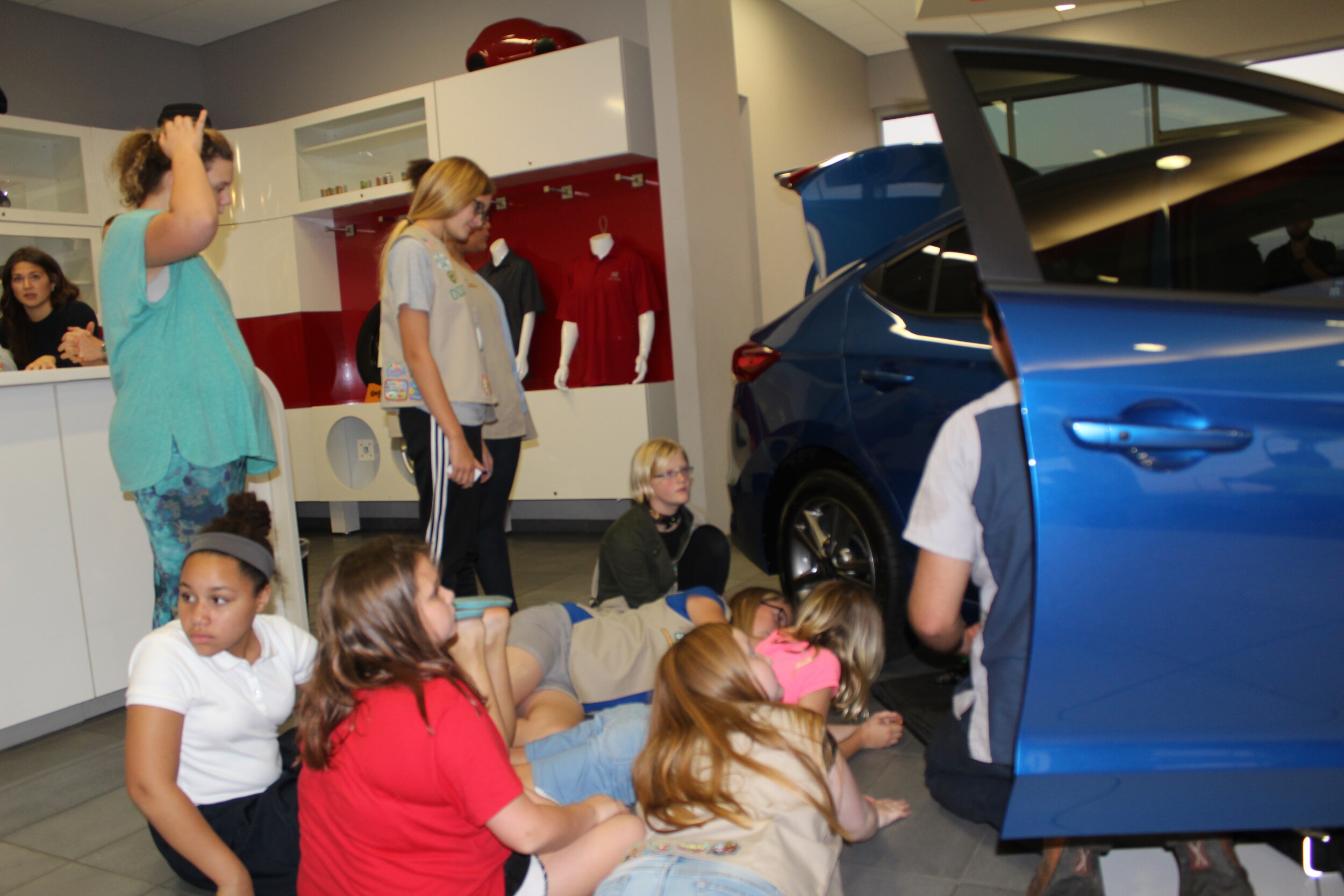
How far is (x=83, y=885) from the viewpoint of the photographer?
1.95 metres

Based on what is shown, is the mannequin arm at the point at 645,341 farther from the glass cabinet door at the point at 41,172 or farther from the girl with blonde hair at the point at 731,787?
the girl with blonde hair at the point at 731,787

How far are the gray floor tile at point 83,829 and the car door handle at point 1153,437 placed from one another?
2.12 metres

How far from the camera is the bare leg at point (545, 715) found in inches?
81.0

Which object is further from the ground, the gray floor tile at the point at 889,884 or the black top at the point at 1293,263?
the black top at the point at 1293,263

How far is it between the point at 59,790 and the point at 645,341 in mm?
3581

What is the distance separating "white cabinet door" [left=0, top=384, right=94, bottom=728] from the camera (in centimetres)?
275

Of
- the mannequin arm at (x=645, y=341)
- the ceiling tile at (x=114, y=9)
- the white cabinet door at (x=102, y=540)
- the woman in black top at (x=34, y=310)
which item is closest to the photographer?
the white cabinet door at (x=102, y=540)

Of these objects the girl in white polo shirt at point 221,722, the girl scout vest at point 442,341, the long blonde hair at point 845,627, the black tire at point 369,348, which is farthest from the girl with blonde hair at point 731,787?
the black tire at point 369,348

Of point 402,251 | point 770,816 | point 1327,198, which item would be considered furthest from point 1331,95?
point 402,251

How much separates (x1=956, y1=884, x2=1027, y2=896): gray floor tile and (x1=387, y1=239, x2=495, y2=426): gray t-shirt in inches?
64.7

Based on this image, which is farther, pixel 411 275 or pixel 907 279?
pixel 411 275

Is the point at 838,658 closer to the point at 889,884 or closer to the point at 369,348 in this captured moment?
the point at 889,884

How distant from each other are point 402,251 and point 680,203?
2.62 metres

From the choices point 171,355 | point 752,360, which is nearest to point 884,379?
point 752,360
